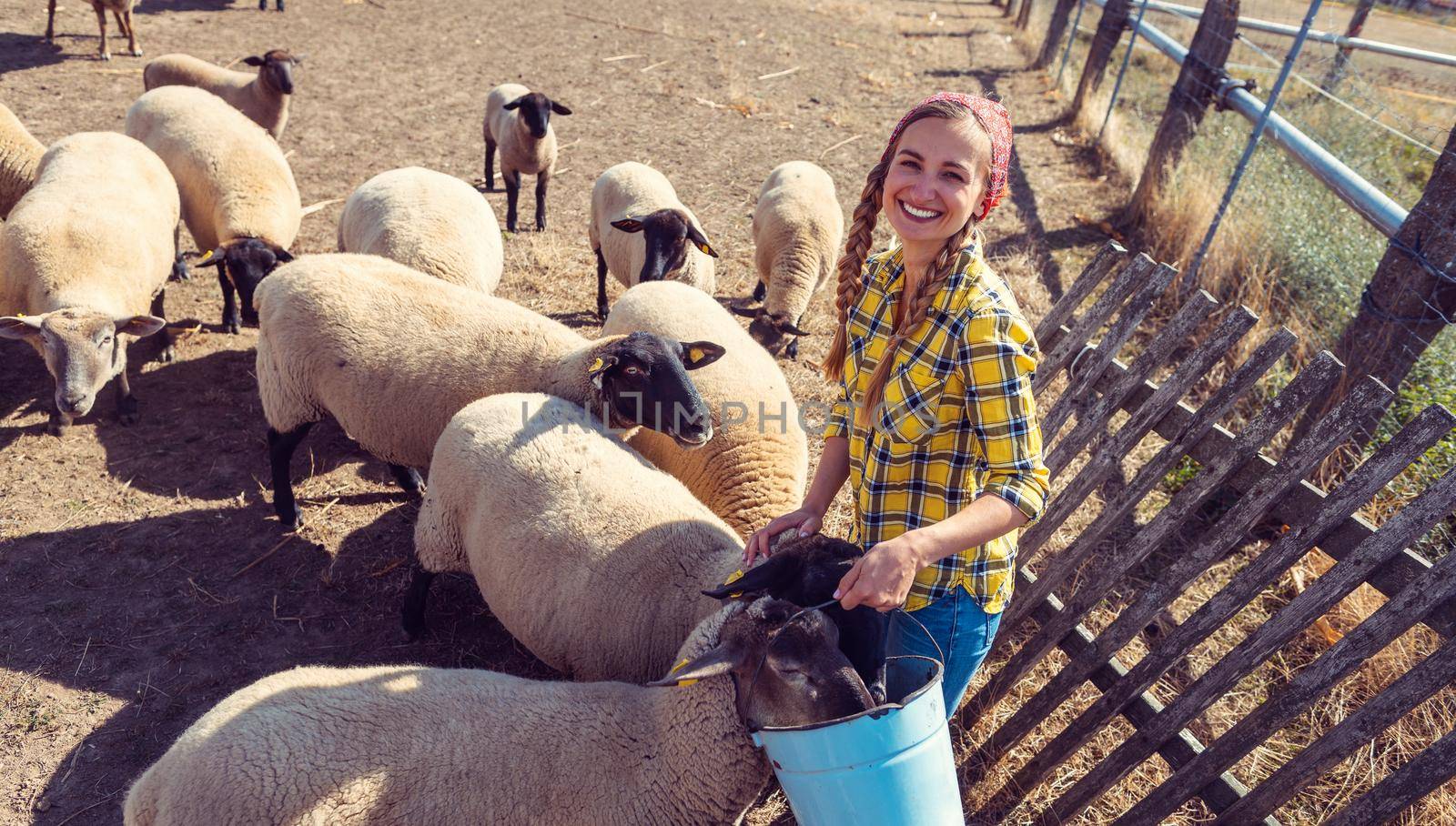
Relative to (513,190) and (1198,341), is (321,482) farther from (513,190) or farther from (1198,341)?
(1198,341)

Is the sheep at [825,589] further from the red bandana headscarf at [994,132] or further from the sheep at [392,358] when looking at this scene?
the sheep at [392,358]

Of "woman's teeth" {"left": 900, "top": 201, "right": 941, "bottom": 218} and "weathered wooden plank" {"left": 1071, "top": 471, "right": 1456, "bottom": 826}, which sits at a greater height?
"woman's teeth" {"left": 900, "top": 201, "right": 941, "bottom": 218}

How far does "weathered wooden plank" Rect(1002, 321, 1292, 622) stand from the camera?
3.21m

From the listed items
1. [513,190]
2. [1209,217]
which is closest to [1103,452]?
[1209,217]

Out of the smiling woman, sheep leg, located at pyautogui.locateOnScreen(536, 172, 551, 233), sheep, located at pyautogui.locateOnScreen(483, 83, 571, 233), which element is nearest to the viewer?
the smiling woman

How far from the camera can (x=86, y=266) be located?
5.45 meters

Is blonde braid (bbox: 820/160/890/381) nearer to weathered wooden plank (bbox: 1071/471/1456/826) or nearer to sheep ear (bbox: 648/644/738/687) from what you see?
sheep ear (bbox: 648/644/738/687)

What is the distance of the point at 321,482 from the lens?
5086 millimetres

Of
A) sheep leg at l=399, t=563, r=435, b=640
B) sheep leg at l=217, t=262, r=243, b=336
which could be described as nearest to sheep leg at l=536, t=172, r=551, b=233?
sheep leg at l=217, t=262, r=243, b=336

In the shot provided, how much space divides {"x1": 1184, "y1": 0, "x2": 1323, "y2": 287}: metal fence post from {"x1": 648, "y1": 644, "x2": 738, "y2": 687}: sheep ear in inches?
236

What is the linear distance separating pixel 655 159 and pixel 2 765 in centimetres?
877

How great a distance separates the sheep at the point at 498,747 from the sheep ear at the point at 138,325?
11.8ft

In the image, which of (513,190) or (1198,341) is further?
(513,190)

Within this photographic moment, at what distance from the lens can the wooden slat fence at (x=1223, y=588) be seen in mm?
2469
